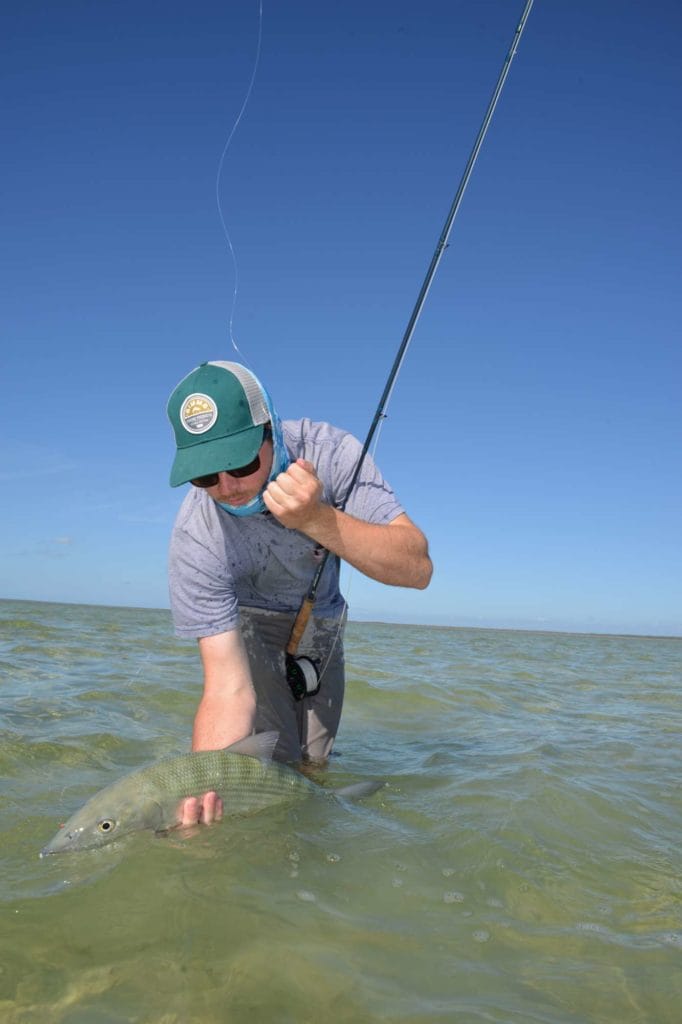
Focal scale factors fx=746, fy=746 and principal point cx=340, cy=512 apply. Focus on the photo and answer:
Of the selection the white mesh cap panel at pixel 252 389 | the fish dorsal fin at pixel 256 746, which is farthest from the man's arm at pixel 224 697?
the white mesh cap panel at pixel 252 389

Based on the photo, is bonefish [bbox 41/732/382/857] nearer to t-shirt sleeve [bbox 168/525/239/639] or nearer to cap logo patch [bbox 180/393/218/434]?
t-shirt sleeve [bbox 168/525/239/639]

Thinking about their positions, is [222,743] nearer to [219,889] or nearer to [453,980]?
[219,889]

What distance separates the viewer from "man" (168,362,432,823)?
9.51 ft

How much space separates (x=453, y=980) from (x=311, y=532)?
1.53 meters

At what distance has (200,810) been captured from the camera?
3.00m

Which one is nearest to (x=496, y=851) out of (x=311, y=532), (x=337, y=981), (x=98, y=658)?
(x=337, y=981)

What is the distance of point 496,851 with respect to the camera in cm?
316

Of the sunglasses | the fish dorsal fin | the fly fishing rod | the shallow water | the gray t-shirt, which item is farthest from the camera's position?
the fly fishing rod

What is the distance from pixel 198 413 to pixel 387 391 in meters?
1.78

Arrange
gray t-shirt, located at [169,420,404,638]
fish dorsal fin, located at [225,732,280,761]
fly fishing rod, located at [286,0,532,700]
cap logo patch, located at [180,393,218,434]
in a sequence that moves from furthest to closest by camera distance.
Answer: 1. fly fishing rod, located at [286,0,532,700]
2. gray t-shirt, located at [169,420,404,638]
3. fish dorsal fin, located at [225,732,280,761]
4. cap logo patch, located at [180,393,218,434]

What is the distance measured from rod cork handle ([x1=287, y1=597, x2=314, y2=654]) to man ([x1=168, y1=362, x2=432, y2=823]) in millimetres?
74

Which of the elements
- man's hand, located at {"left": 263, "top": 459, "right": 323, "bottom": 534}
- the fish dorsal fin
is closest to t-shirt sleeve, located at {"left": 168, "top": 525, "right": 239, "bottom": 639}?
the fish dorsal fin

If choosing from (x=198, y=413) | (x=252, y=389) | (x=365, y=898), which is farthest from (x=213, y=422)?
(x=365, y=898)

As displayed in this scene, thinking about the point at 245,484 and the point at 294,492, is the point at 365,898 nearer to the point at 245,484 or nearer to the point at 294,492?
the point at 294,492
